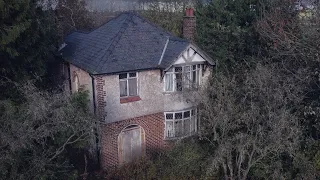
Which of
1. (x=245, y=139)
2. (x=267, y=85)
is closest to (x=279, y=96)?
(x=267, y=85)

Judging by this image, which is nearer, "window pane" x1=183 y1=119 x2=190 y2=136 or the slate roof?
the slate roof

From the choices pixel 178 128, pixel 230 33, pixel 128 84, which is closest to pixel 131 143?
pixel 178 128

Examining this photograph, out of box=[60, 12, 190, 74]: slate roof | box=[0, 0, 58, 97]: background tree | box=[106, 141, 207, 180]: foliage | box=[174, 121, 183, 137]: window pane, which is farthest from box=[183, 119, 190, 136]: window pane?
box=[0, 0, 58, 97]: background tree

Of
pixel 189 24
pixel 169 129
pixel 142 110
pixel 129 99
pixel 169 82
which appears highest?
pixel 189 24

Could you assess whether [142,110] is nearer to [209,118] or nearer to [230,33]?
[209,118]

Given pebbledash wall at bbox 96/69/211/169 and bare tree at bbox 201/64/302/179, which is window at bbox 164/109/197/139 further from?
bare tree at bbox 201/64/302/179

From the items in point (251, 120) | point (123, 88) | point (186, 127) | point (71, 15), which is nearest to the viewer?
point (251, 120)
